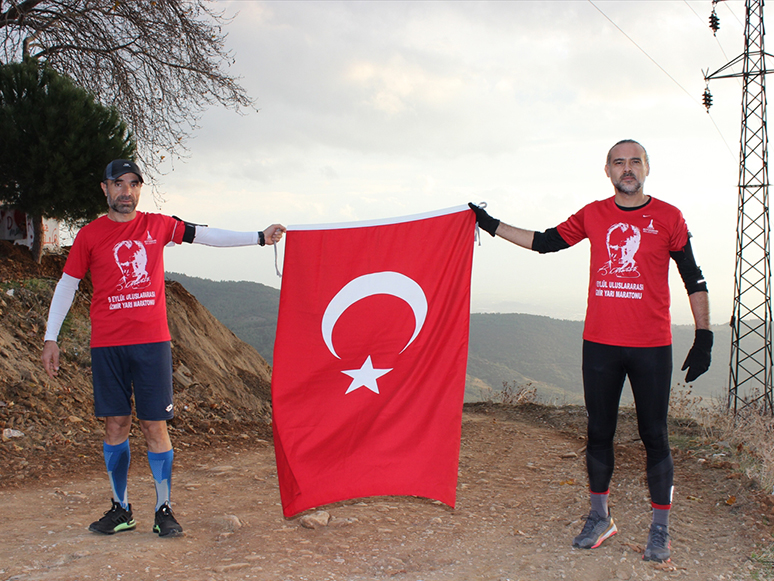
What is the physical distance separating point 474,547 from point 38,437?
5533 mm

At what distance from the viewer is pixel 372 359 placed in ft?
15.1

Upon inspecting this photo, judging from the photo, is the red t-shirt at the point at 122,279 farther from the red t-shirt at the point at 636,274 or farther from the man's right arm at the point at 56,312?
the red t-shirt at the point at 636,274

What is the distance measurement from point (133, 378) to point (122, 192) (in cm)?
137

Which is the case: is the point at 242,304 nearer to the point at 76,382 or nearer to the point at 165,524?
the point at 76,382

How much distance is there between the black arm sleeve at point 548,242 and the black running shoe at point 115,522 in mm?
3752

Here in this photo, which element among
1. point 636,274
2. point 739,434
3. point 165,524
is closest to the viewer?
point 636,274

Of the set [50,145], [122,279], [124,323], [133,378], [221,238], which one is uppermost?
[50,145]

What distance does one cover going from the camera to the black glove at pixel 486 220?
184 inches

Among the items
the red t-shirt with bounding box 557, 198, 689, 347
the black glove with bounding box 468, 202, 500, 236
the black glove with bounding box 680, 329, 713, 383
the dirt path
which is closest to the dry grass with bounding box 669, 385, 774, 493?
the dirt path

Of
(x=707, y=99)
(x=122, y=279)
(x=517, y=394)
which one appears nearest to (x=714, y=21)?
(x=707, y=99)

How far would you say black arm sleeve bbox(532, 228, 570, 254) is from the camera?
4473 millimetres

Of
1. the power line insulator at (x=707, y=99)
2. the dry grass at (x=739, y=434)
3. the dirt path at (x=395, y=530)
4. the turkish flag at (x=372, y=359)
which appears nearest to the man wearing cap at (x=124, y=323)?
the dirt path at (x=395, y=530)

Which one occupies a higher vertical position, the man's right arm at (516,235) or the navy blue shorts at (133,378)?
the man's right arm at (516,235)

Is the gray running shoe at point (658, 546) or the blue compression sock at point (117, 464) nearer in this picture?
the gray running shoe at point (658, 546)
